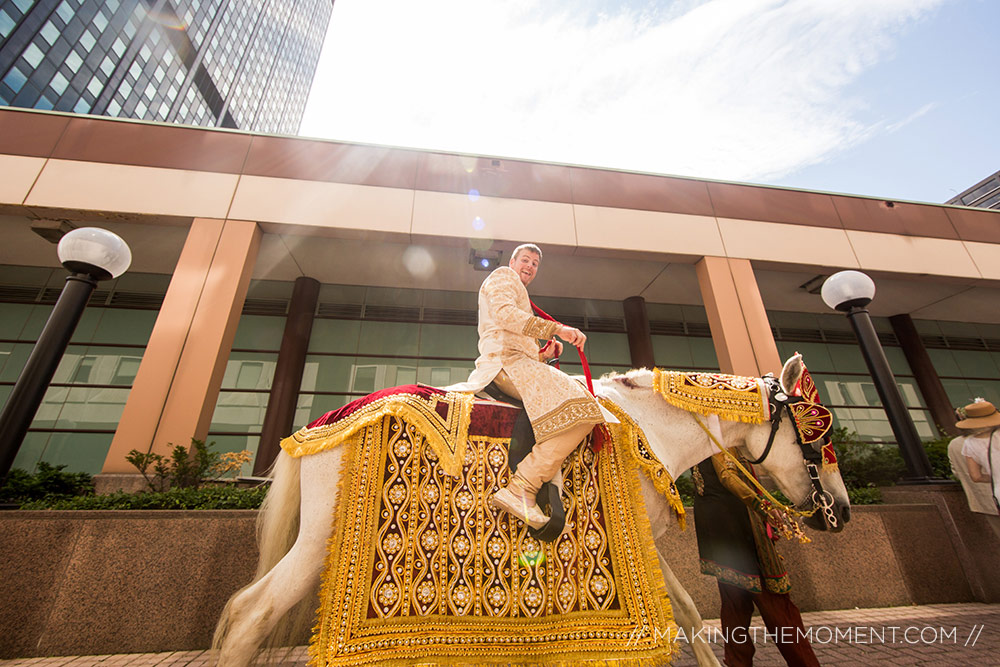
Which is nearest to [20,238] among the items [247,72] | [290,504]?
[290,504]

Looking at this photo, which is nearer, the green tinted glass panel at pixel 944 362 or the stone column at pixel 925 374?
the stone column at pixel 925 374

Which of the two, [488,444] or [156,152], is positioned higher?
[156,152]

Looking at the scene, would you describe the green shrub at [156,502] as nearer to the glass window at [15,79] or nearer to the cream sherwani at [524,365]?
the cream sherwani at [524,365]

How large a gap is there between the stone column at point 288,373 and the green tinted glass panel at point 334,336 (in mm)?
206

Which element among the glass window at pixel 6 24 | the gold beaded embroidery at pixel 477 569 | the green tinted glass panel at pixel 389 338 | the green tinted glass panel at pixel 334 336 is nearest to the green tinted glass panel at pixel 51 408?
the green tinted glass panel at pixel 334 336

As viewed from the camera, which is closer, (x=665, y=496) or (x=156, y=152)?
(x=665, y=496)

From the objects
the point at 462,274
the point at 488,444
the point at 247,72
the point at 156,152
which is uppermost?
the point at 247,72

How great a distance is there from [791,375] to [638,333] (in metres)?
6.62

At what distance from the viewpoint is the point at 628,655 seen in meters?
2.11

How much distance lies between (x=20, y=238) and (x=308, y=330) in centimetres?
545

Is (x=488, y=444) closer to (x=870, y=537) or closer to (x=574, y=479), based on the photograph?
(x=574, y=479)

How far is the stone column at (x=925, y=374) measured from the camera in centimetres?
976

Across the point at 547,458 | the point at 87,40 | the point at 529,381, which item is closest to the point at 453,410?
the point at 529,381

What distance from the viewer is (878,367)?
526cm
